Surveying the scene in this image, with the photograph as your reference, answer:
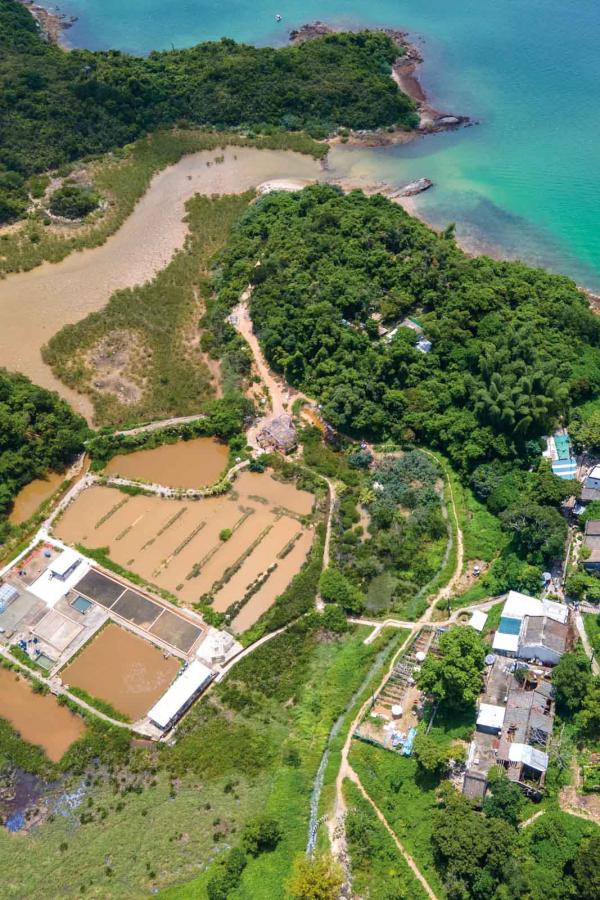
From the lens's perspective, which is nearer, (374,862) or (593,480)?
(374,862)

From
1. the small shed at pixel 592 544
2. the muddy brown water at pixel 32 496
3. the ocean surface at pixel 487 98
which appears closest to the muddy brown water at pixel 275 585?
the small shed at pixel 592 544

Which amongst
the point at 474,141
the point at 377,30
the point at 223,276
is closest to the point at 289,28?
the point at 377,30

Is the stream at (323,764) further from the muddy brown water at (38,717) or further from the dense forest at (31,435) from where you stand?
the dense forest at (31,435)

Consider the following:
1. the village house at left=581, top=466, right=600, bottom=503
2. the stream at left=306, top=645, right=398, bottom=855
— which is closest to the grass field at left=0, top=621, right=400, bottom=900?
the stream at left=306, top=645, right=398, bottom=855

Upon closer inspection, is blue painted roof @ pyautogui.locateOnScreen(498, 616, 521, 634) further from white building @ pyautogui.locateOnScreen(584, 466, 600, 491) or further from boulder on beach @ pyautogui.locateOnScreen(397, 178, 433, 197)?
boulder on beach @ pyautogui.locateOnScreen(397, 178, 433, 197)

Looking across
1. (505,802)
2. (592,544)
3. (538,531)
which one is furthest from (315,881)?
(592,544)

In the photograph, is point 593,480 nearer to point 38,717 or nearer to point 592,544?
point 592,544
